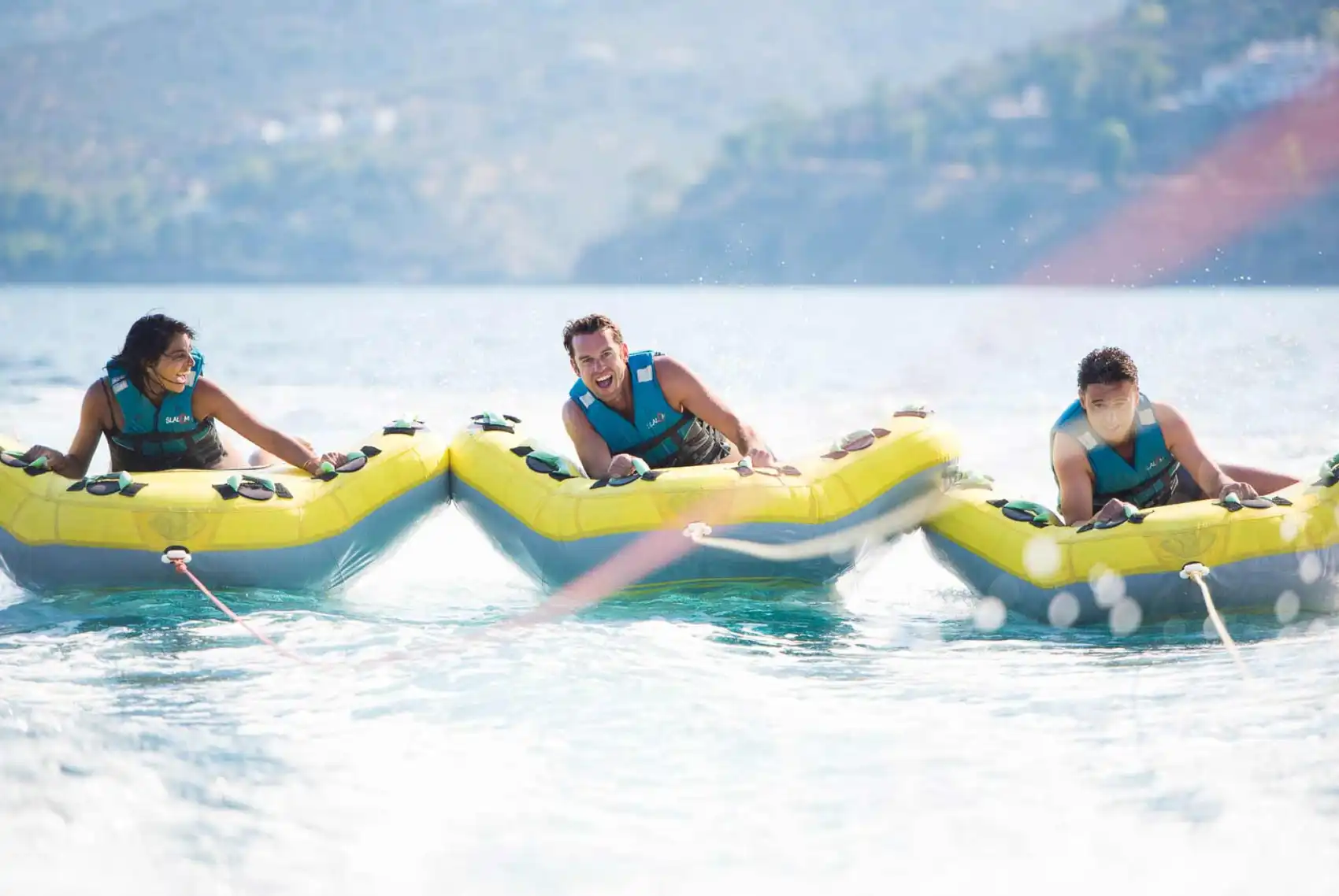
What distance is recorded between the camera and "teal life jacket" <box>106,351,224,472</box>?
15.5 ft

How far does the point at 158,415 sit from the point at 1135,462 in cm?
297

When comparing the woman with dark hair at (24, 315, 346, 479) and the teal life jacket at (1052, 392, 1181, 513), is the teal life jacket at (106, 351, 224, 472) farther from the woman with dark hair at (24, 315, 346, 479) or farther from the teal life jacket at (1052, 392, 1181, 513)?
the teal life jacket at (1052, 392, 1181, 513)

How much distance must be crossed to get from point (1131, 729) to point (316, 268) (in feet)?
230

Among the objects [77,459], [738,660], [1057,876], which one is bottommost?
[1057,876]

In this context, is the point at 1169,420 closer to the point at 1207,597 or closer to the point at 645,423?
the point at 1207,597

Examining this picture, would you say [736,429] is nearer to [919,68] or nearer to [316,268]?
[316,268]

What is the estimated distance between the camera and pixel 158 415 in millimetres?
4762

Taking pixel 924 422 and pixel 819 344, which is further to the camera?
pixel 819 344

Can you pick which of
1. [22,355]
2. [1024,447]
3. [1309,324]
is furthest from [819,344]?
[1024,447]

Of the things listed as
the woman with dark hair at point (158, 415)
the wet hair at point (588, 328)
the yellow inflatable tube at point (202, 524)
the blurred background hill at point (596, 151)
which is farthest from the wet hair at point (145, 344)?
the blurred background hill at point (596, 151)

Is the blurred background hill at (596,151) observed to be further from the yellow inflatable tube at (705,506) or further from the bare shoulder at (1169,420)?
the yellow inflatable tube at (705,506)

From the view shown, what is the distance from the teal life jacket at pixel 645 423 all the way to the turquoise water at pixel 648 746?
555 mm

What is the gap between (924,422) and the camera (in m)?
4.86

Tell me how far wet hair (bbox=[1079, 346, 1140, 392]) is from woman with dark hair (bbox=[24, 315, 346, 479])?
7.48 feet
